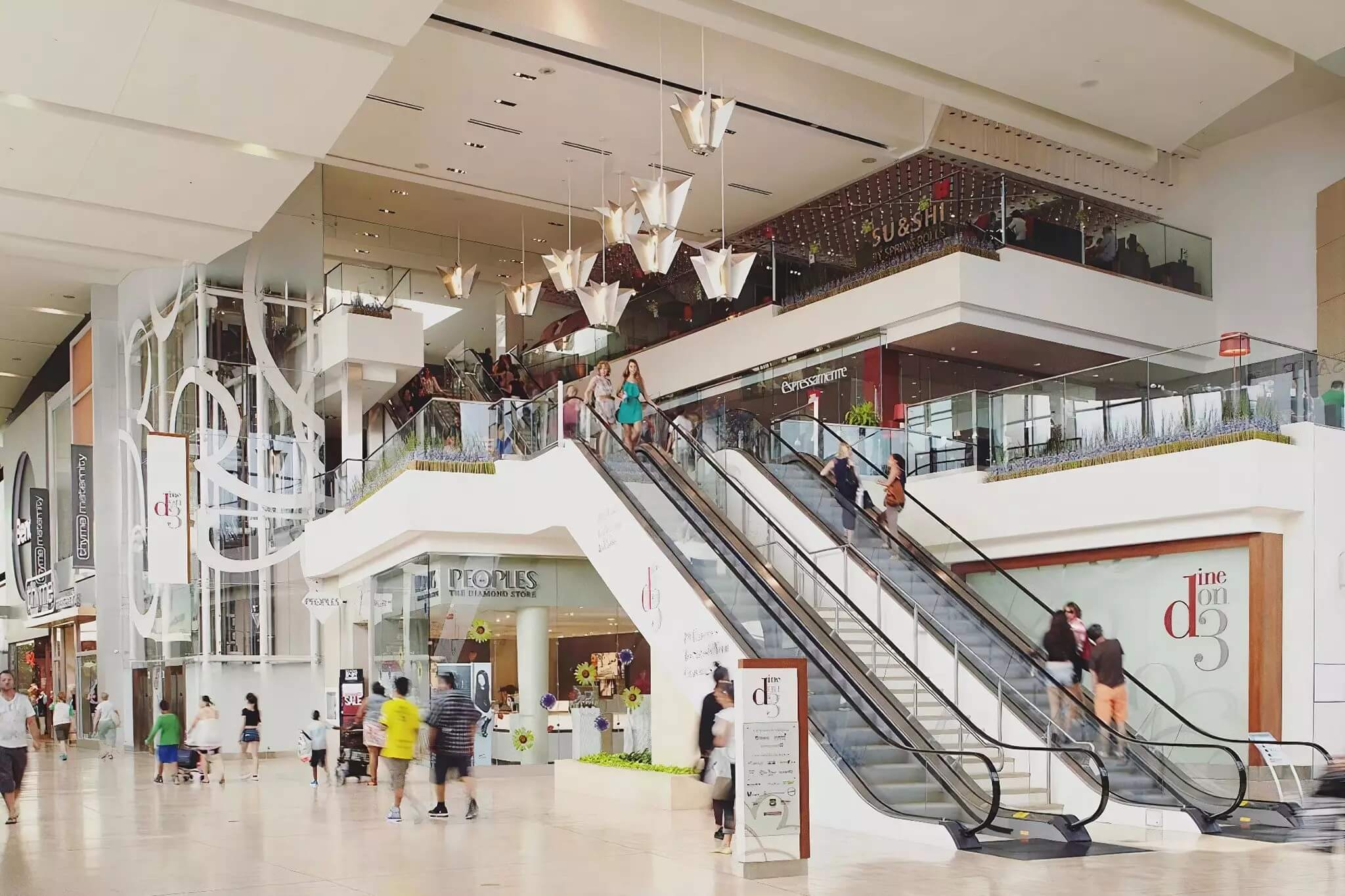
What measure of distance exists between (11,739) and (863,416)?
13197 mm

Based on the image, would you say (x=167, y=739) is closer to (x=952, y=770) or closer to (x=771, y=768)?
(x=952, y=770)

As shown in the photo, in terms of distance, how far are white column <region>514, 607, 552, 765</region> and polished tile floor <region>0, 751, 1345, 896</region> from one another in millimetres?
5744

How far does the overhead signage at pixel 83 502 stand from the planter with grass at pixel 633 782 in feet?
51.4

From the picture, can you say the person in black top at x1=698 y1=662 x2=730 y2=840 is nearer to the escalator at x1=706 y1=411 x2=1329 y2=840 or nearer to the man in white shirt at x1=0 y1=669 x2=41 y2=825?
the escalator at x1=706 y1=411 x2=1329 y2=840

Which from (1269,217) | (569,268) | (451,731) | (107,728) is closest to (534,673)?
(569,268)

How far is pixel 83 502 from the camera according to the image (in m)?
26.6

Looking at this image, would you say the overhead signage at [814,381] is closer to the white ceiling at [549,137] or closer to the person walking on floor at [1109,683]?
the white ceiling at [549,137]

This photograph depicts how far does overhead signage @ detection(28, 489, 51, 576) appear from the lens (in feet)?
106

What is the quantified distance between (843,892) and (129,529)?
21.5 m

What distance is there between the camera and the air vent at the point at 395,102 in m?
18.8

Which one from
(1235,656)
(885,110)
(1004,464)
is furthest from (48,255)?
(1235,656)

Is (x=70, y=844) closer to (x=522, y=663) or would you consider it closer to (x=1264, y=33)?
(x=522, y=663)

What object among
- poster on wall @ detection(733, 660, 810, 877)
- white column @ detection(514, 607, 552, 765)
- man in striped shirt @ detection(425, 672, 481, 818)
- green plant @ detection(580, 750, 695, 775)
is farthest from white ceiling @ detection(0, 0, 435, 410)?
poster on wall @ detection(733, 660, 810, 877)

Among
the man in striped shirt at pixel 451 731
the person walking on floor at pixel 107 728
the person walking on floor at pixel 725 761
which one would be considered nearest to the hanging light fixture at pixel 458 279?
the person walking on floor at pixel 107 728
